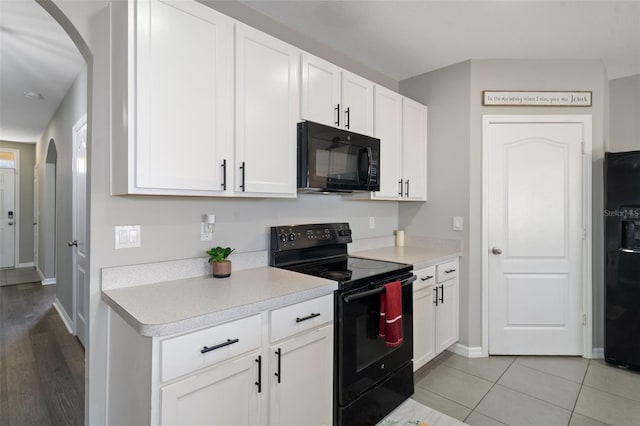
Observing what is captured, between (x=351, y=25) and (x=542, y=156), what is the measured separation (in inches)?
75.8

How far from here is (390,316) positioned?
1.99 m

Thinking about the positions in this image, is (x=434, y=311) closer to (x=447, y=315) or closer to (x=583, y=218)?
(x=447, y=315)

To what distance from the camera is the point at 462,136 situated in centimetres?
303

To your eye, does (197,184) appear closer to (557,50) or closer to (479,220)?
(479,220)

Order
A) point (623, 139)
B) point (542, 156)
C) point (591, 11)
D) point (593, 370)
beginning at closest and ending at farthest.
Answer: point (591, 11) → point (593, 370) → point (542, 156) → point (623, 139)

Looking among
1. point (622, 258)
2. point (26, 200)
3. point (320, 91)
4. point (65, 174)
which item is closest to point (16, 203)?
point (26, 200)

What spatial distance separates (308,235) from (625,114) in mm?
3192

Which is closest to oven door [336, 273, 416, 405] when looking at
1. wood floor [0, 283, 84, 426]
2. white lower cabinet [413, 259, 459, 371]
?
white lower cabinet [413, 259, 459, 371]

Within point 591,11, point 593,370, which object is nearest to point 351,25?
point 591,11

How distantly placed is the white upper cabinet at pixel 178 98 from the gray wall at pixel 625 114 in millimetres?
3500

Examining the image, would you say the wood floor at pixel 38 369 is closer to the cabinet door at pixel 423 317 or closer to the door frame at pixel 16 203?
the cabinet door at pixel 423 317

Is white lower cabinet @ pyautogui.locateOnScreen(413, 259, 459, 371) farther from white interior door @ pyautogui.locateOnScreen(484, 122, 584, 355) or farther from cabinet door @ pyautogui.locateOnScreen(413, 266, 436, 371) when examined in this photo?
white interior door @ pyautogui.locateOnScreen(484, 122, 584, 355)

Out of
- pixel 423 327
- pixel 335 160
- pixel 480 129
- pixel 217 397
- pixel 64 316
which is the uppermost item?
pixel 480 129

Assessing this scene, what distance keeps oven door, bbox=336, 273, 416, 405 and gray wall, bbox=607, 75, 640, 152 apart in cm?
272
